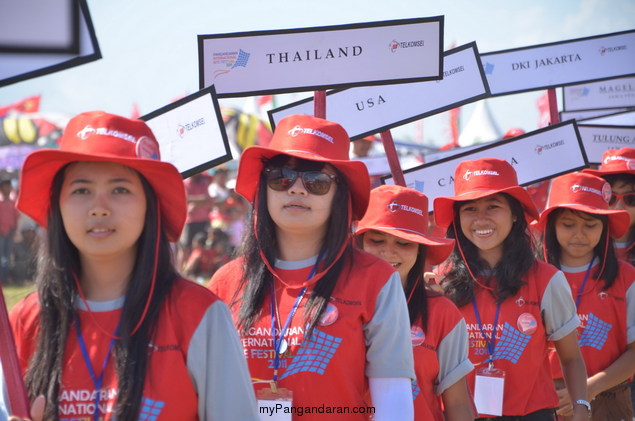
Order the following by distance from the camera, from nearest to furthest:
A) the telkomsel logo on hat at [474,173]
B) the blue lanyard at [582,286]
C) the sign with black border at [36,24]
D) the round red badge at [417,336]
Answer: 1. the sign with black border at [36,24]
2. the round red badge at [417,336]
3. the telkomsel logo on hat at [474,173]
4. the blue lanyard at [582,286]

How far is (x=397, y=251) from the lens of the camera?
4.13 m

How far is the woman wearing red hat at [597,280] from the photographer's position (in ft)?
16.8

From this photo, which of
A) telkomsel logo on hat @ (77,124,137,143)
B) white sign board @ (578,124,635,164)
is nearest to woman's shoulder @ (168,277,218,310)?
telkomsel logo on hat @ (77,124,137,143)

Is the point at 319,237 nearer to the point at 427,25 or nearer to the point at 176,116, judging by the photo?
the point at 176,116

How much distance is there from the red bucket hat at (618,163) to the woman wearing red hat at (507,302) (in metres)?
1.83

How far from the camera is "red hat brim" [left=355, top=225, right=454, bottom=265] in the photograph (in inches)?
157

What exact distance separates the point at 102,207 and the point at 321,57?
1.97 m

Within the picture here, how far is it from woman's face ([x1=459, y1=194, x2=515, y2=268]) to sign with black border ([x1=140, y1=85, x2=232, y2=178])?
1.55m

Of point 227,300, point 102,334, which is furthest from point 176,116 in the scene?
point 102,334

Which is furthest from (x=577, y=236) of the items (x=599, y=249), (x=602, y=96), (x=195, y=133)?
(x=602, y=96)

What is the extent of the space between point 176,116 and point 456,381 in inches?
73.6

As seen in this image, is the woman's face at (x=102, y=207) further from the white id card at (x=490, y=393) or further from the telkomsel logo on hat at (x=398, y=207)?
the white id card at (x=490, y=393)

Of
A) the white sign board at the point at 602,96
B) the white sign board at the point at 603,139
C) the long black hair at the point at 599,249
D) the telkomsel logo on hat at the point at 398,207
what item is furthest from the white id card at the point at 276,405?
the white sign board at the point at 602,96

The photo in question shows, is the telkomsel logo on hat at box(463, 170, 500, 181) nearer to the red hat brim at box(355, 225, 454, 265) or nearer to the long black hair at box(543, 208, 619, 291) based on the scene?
the red hat brim at box(355, 225, 454, 265)
